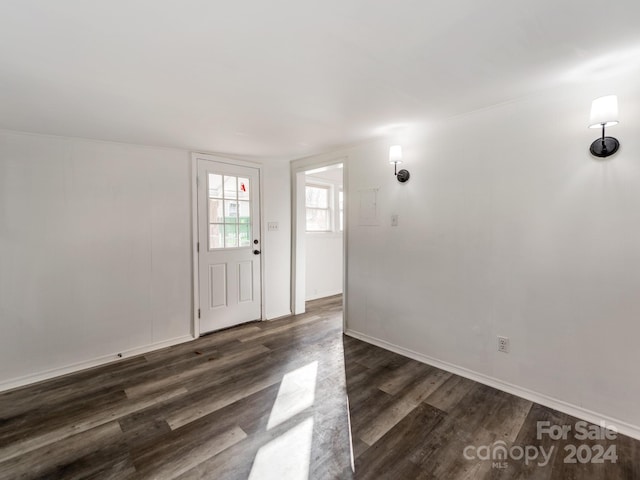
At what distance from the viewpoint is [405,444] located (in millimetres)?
1748

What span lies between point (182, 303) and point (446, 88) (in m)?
3.28

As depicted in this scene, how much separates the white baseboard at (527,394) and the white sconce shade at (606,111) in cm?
181

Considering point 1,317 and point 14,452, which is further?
point 1,317

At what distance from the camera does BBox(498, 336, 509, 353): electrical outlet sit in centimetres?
227

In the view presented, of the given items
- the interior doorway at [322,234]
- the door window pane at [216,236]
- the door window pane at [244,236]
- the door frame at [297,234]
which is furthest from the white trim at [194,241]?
the interior doorway at [322,234]

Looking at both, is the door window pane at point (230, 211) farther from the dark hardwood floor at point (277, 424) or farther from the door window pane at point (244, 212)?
the dark hardwood floor at point (277, 424)

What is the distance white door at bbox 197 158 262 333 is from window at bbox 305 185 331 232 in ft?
4.46

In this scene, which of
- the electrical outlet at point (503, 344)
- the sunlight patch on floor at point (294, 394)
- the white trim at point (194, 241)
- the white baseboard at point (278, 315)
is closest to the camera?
the sunlight patch on floor at point (294, 394)

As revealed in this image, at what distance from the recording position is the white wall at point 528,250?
181 centimetres

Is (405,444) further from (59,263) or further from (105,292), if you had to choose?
(59,263)

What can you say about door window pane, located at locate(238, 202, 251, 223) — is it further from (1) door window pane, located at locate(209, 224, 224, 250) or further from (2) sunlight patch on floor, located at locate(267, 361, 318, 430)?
(2) sunlight patch on floor, located at locate(267, 361, 318, 430)

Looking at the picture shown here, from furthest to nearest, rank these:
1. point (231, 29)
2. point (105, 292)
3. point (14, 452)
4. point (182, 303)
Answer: point (182, 303), point (105, 292), point (14, 452), point (231, 29)

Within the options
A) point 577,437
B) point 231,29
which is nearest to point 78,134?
point 231,29

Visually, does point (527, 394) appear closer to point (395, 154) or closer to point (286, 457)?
point (286, 457)
